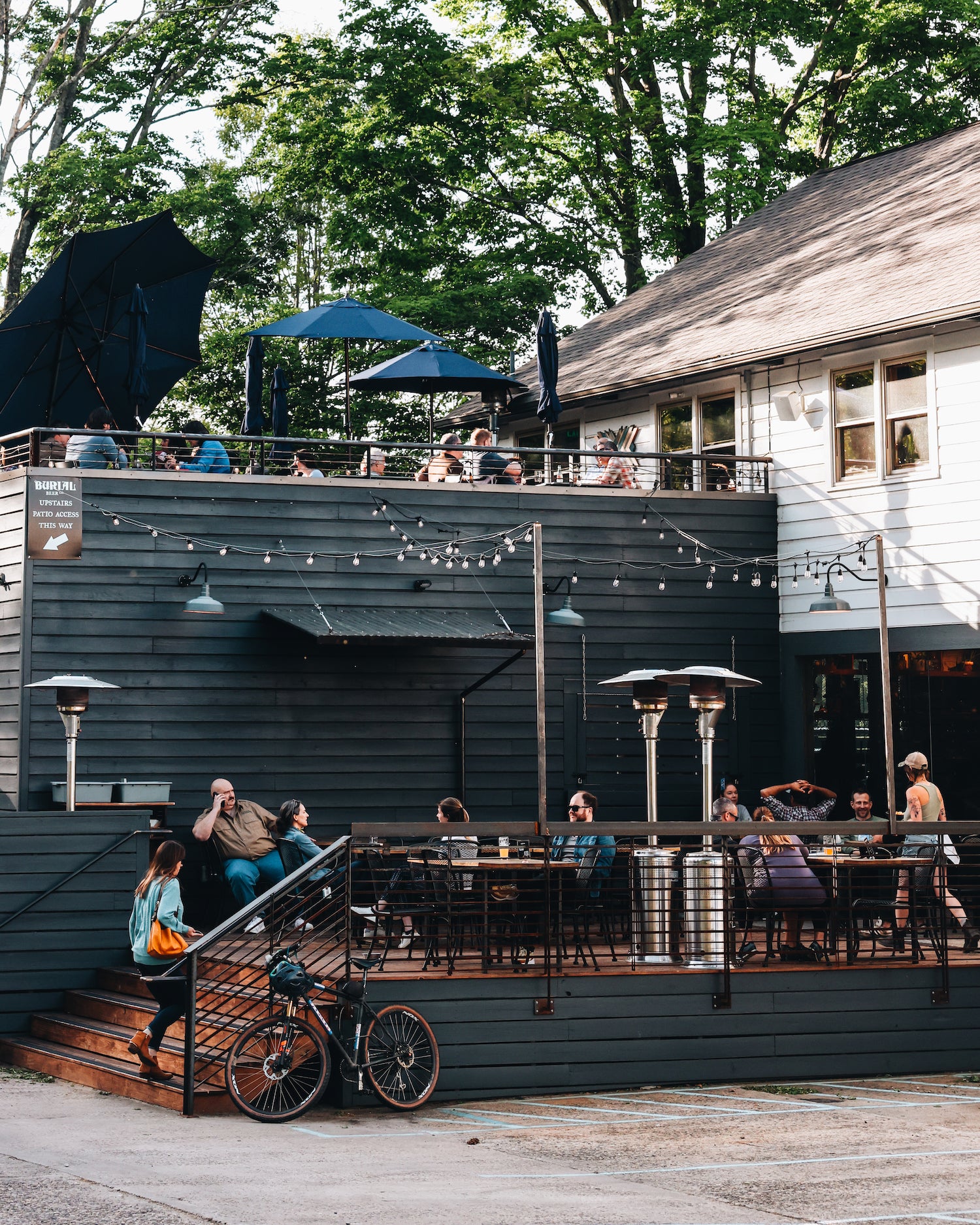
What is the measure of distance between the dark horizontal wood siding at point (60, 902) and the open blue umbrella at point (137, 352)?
4.24 meters

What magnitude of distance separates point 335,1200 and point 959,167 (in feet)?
48.3

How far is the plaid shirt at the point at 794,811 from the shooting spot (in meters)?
15.0

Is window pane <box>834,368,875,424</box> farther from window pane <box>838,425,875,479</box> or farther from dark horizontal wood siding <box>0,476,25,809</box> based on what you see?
dark horizontal wood siding <box>0,476,25,809</box>

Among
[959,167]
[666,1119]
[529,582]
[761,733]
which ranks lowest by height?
[666,1119]

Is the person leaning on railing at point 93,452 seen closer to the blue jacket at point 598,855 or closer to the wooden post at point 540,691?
the wooden post at point 540,691

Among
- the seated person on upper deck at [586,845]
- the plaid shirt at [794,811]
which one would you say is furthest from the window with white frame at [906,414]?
the seated person on upper deck at [586,845]

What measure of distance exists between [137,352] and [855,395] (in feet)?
23.1

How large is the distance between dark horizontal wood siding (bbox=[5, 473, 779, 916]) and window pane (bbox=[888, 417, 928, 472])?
1654 millimetres

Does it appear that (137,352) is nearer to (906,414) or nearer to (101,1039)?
(101,1039)

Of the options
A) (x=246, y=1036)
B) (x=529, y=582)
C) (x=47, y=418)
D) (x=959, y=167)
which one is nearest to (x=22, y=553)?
(x=47, y=418)

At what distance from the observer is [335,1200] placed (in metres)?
7.68

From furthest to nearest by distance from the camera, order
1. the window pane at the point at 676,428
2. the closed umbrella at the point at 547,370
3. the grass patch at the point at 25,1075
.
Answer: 1. the window pane at the point at 676,428
2. the closed umbrella at the point at 547,370
3. the grass patch at the point at 25,1075

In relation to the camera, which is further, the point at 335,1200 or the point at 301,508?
the point at 301,508

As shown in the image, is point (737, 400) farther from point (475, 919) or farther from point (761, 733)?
point (475, 919)
